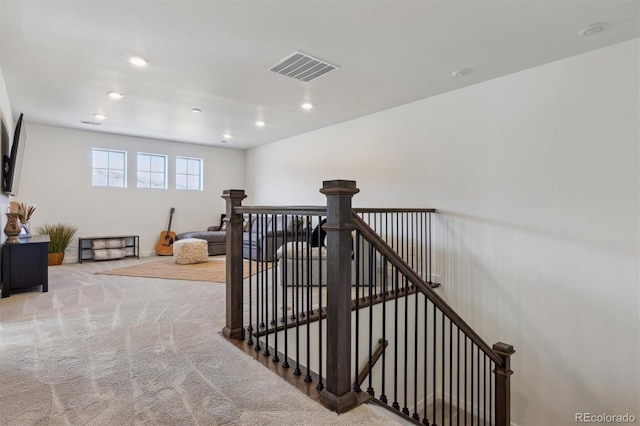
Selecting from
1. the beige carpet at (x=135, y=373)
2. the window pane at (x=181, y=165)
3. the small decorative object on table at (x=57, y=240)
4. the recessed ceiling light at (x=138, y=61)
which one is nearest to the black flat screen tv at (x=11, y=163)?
the beige carpet at (x=135, y=373)

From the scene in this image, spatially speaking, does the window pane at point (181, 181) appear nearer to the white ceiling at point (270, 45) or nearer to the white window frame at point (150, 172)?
the white window frame at point (150, 172)

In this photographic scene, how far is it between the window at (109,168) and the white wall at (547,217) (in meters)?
5.64

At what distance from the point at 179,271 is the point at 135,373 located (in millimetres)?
3457

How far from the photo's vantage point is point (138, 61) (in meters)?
3.24

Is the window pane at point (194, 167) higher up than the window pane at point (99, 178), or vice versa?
the window pane at point (194, 167)

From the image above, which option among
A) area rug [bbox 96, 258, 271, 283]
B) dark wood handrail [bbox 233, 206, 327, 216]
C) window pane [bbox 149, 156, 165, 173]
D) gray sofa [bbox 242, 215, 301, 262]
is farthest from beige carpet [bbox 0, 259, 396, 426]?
window pane [bbox 149, 156, 165, 173]

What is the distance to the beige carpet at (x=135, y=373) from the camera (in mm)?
1574

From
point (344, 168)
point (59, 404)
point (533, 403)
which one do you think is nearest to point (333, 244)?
point (59, 404)

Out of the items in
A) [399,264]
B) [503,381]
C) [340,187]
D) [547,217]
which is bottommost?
[503,381]

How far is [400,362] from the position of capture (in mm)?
3887

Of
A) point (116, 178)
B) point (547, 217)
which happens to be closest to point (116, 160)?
point (116, 178)

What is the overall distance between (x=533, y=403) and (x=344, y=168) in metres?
3.89

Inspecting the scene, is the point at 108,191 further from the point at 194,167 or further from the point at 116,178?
the point at 194,167

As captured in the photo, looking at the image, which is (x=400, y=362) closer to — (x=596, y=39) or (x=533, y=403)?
(x=533, y=403)
